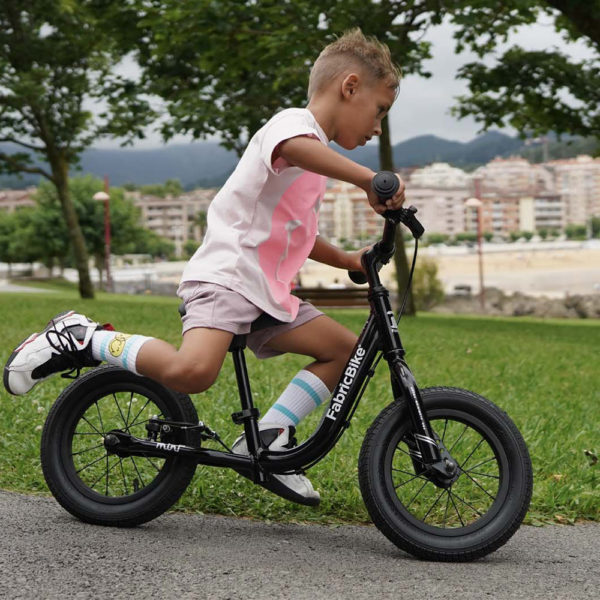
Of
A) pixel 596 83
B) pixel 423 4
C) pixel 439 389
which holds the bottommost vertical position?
Result: pixel 439 389

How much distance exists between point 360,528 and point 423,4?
1173 cm

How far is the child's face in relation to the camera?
2.98 metres

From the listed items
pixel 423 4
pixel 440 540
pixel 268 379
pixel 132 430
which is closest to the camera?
pixel 440 540

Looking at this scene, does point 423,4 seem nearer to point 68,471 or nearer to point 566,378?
point 566,378

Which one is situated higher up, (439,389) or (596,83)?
(596,83)

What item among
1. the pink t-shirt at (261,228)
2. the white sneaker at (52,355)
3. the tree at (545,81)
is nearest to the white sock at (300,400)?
the pink t-shirt at (261,228)

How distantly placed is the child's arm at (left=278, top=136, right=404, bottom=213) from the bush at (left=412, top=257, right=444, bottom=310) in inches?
1256

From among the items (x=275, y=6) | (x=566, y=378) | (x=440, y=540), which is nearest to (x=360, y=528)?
(x=440, y=540)

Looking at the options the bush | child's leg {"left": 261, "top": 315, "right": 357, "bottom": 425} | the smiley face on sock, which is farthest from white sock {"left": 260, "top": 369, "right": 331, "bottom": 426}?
the bush

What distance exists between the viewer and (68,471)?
10.9 ft

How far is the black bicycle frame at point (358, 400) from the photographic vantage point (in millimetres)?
2920

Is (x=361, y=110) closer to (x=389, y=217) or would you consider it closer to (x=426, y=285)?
(x=389, y=217)

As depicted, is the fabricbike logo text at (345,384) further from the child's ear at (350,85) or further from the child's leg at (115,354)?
the child's ear at (350,85)

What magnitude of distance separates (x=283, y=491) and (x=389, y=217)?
102cm
